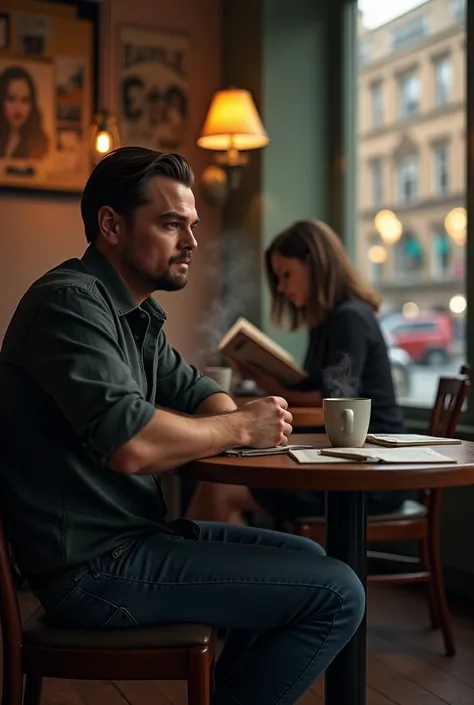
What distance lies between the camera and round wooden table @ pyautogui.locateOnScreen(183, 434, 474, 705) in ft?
4.53

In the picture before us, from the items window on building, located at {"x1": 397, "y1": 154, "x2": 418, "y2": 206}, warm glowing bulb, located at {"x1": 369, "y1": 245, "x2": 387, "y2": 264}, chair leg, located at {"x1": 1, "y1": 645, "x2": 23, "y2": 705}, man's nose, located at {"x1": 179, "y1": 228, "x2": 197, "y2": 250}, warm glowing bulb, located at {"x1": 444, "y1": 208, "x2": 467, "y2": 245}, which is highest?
window on building, located at {"x1": 397, "y1": 154, "x2": 418, "y2": 206}

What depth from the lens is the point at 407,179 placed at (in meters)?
3.66

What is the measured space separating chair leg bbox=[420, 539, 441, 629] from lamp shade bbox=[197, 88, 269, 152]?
1.71m

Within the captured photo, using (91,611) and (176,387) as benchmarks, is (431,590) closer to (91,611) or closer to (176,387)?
(176,387)

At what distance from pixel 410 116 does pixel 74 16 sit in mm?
1433

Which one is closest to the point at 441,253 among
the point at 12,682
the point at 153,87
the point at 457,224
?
the point at 457,224

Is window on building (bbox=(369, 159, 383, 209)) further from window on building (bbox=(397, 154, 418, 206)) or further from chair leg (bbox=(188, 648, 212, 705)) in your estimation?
chair leg (bbox=(188, 648, 212, 705))

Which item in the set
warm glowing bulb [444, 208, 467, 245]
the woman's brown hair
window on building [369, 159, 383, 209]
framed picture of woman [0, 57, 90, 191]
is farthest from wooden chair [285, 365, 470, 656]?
framed picture of woman [0, 57, 90, 191]

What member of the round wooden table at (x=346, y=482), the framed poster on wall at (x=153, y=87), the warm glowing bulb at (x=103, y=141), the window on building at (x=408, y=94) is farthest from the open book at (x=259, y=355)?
the framed poster on wall at (x=153, y=87)

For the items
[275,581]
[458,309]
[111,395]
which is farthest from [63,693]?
[458,309]

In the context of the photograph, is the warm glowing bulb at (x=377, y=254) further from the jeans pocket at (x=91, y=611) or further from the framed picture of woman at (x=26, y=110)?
the jeans pocket at (x=91, y=611)

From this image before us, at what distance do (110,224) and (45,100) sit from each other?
240 cm

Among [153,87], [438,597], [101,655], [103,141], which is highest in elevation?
[153,87]

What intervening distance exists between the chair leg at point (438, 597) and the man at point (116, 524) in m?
1.20
